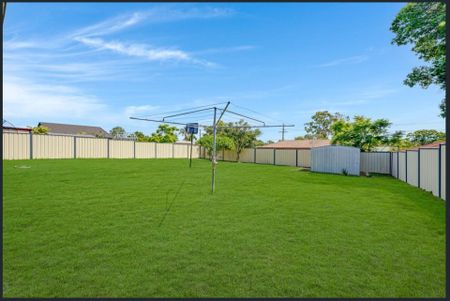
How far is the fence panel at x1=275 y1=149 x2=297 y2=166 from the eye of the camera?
1967cm

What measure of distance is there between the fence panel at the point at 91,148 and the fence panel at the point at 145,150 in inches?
112

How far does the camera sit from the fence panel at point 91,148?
17.9 metres

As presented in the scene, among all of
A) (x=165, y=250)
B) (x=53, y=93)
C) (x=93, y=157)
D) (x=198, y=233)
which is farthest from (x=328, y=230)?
(x=93, y=157)

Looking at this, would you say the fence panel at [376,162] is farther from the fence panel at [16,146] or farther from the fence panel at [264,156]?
the fence panel at [16,146]

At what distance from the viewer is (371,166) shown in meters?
14.9

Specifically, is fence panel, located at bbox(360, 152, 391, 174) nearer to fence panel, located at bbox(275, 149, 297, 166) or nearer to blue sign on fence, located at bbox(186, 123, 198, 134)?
fence panel, located at bbox(275, 149, 297, 166)

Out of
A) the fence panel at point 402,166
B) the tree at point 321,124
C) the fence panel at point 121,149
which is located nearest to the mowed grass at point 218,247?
the fence panel at point 402,166

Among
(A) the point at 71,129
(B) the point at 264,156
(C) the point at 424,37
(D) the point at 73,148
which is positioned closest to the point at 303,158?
(B) the point at 264,156

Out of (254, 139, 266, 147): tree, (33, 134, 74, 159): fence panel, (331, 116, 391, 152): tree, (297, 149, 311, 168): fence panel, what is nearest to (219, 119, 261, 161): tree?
(254, 139, 266, 147): tree

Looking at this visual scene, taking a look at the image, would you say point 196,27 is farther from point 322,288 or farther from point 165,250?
point 322,288

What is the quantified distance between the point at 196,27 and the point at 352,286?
19.3 ft

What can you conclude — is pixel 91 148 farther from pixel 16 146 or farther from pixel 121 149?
pixel 16 146

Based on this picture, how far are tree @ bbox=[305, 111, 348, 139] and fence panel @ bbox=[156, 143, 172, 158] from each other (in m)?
23.9

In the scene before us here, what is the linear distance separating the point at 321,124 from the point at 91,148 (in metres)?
32.4
